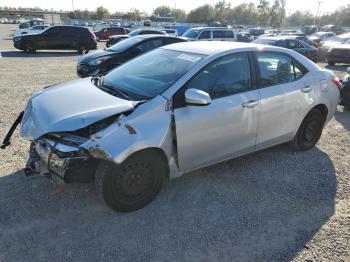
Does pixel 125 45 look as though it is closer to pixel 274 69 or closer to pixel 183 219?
pixel 274 69

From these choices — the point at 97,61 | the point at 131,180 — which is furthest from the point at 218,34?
the point at 131,180

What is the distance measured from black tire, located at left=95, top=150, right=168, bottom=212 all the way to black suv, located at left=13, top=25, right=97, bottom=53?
17.4 m

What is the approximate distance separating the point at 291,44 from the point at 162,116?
13974 millimetres

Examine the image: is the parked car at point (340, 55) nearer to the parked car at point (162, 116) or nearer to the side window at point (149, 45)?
the side window at point (149, 45)

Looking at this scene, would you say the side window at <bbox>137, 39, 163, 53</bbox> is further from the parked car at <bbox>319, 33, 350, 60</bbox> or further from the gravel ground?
the parked car at <bbox>319, 33, 350, 60</bbox>

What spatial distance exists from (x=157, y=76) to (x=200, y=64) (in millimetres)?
528

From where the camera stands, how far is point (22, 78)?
34.1ft

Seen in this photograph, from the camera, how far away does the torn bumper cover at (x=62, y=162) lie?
9.86 ft

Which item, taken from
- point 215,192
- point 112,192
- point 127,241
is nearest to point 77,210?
point 112,192


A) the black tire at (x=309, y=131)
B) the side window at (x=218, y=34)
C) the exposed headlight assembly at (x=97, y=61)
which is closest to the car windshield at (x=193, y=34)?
the side window at (x=218, y=34)

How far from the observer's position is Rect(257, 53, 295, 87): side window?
4.15 m

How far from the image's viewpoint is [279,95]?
4.23 metres

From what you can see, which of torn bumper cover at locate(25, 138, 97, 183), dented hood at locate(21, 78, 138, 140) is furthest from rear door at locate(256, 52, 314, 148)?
torn bumper cover at locate(25, 138, 97, 183)

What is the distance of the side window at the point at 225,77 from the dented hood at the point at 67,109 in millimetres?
820
